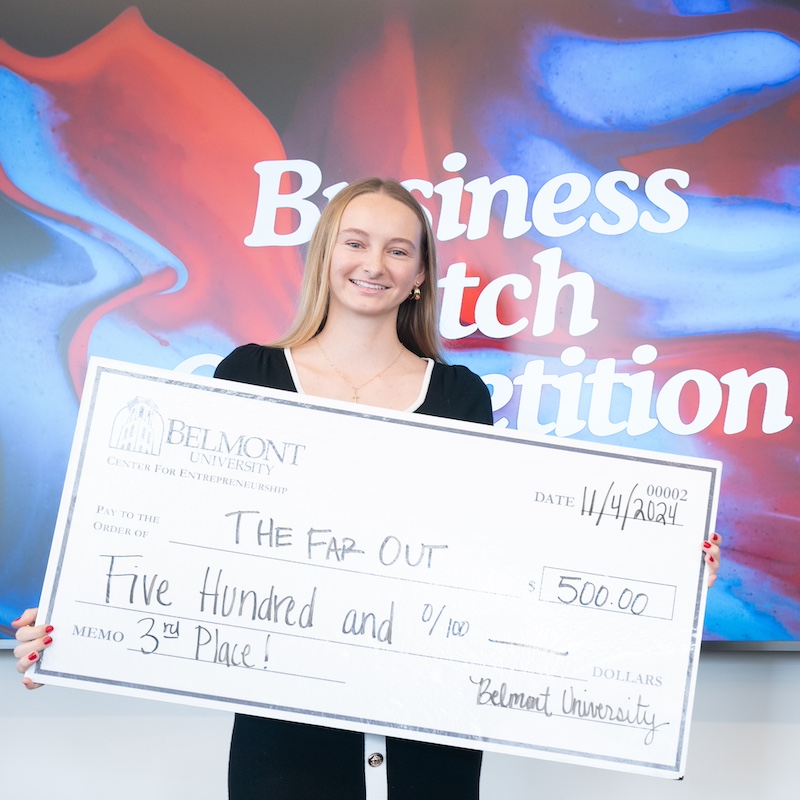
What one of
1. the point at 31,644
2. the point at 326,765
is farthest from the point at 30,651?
the point at 326,765

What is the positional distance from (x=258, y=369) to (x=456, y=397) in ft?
1.01

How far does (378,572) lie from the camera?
1205 mm

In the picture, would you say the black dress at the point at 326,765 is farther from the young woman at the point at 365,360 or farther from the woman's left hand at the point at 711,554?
the woman's left hand at the point at 711,554

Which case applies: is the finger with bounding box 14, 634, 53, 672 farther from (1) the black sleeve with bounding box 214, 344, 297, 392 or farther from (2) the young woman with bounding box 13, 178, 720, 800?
(1) the black sleeve with bounding box 214, 344, 297, 392

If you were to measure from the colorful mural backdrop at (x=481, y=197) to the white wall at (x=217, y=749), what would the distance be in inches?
7.2

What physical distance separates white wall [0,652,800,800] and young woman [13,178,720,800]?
2.03ft

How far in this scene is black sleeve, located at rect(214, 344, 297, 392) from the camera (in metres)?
1.36

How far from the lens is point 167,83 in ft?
5.96

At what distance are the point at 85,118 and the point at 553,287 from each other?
3.29 ft

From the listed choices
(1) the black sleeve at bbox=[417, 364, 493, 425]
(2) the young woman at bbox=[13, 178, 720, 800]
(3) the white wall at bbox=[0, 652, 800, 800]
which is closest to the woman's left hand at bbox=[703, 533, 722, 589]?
(2) the young woman at bbox=[13, 178, 720, 800]

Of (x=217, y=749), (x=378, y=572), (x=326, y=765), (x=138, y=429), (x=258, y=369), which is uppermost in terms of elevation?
(x=258, y=369)
